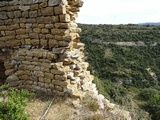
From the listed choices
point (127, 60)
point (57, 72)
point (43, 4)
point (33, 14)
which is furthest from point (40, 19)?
point (127, 60)

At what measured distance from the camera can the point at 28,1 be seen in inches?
208

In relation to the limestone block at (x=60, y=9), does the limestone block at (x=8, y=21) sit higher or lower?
lower

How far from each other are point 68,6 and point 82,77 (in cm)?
175

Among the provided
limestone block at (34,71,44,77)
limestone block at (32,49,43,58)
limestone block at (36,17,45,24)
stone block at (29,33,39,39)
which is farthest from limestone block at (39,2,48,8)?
limestone block at (34,71,44,77)

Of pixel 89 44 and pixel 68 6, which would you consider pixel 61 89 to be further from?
pixel 89 44

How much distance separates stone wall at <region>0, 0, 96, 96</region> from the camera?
5086 mm

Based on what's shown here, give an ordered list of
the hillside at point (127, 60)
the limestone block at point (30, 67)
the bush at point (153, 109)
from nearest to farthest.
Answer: the limestone block at point (30, 67), the bush at point (153, 109), the hillside at point (127, 60)

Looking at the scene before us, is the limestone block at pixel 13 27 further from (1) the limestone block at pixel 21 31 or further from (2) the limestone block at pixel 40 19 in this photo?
(2) the limestone block at pixel 40 19

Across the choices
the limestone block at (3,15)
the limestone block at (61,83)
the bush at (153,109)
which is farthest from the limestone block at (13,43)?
the bush at (153,109)

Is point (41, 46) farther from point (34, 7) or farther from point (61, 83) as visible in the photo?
point (61, 83)

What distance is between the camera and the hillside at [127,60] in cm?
3100

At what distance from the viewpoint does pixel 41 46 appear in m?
5.41

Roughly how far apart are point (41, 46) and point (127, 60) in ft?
109

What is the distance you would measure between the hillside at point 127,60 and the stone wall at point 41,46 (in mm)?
20977
